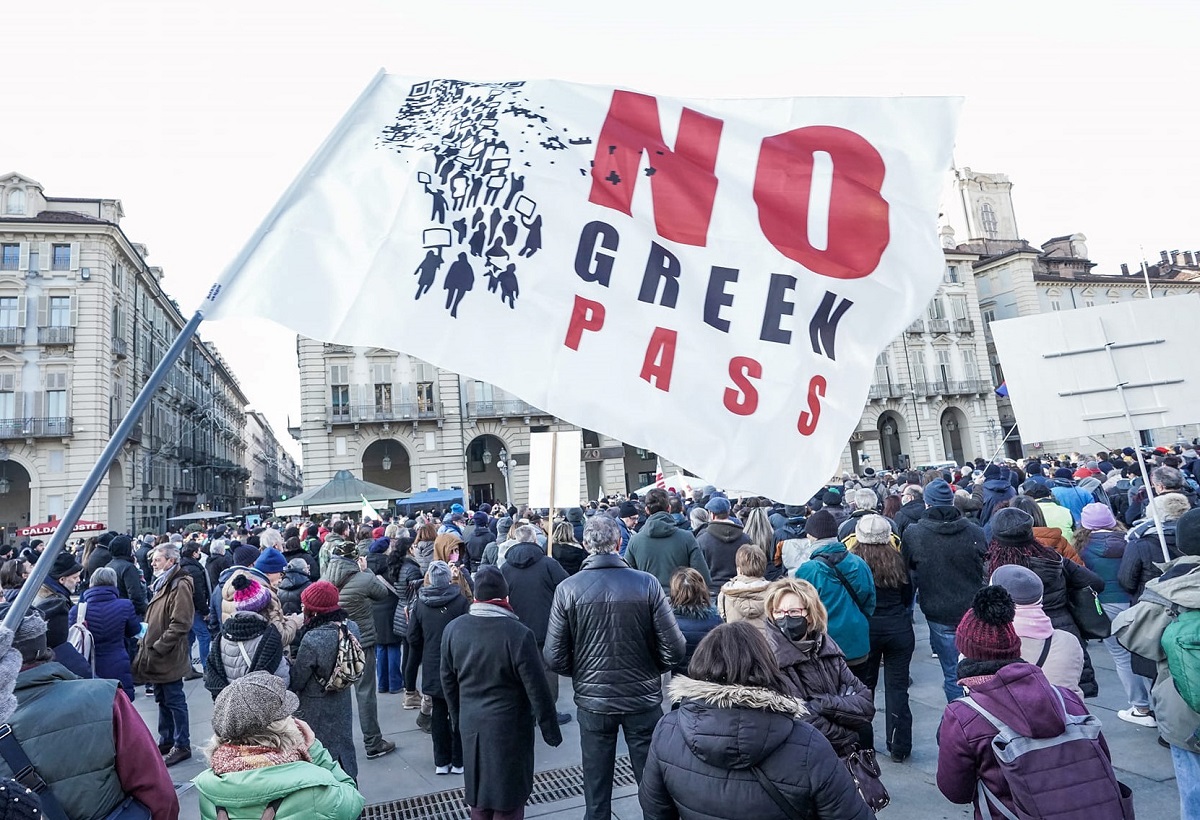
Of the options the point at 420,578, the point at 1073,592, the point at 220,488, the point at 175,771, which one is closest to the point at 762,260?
the point at 1073,592

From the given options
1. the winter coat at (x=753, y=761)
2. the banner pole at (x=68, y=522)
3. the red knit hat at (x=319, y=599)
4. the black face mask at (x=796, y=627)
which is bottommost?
the winter coat at (x=753, y=761)

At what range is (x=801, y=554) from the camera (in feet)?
20.8

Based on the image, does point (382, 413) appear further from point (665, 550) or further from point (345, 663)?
point (345, 663)

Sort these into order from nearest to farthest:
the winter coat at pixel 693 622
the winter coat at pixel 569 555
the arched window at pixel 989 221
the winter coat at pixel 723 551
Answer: the winter coat at pixel 693 622 → the winter coat at pixel 723 551 → the winter coat at pixel 569 555 → the arched window at pixel 989 221

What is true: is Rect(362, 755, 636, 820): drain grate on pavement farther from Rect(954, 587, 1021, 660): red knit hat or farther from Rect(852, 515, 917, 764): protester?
Rect(954, 587, 1021, 660): red knit hat

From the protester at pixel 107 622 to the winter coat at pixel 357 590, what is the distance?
171 centimetres

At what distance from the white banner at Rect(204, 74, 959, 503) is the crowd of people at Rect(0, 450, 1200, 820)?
98 centimetres

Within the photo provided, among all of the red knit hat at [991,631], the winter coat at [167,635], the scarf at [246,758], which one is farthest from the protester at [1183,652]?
the winter coat at [167,635]

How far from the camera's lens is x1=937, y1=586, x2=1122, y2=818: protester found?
95.0 inches

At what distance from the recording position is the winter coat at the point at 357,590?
653 centimetres

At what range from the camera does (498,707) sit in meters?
4.06

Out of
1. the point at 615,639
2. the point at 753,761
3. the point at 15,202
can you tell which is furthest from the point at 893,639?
the point at 15,202

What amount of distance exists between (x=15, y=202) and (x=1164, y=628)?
Answer: 43532 millimetres

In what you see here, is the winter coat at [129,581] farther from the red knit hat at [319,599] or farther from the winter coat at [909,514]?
the winter coat at [909,514]
